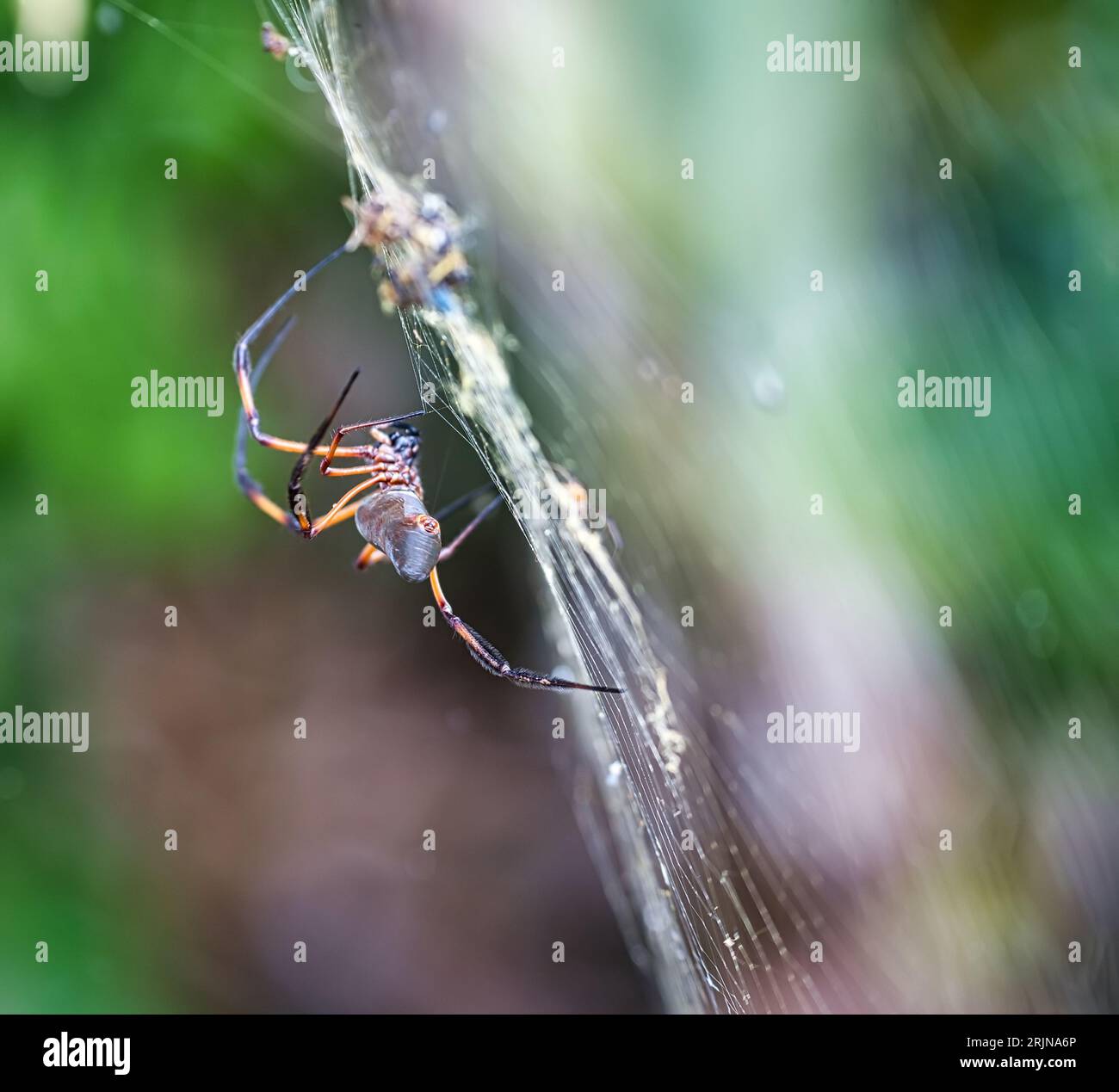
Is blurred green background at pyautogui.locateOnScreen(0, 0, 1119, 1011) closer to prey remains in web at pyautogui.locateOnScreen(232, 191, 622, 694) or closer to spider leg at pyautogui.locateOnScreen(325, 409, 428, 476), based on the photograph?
prey remains in web at pyautogui.locateOnScreen(232, 191, 622, 694)

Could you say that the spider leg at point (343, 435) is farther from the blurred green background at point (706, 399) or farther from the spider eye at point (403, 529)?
the blurred green background at point (706, 399)

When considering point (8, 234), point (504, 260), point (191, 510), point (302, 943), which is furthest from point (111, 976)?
point (504, 260)

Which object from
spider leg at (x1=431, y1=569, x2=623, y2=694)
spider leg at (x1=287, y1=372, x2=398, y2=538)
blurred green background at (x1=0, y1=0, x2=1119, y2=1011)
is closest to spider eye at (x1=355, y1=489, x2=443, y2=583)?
spider leg at (x1=287, y1=372, x2=398, y2=538)

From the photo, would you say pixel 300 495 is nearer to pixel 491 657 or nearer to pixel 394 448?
pixel 394 448

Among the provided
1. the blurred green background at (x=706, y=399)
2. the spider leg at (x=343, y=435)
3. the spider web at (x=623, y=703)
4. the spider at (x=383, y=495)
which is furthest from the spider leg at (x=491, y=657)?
the blurred green background at (x=706, y=399)
